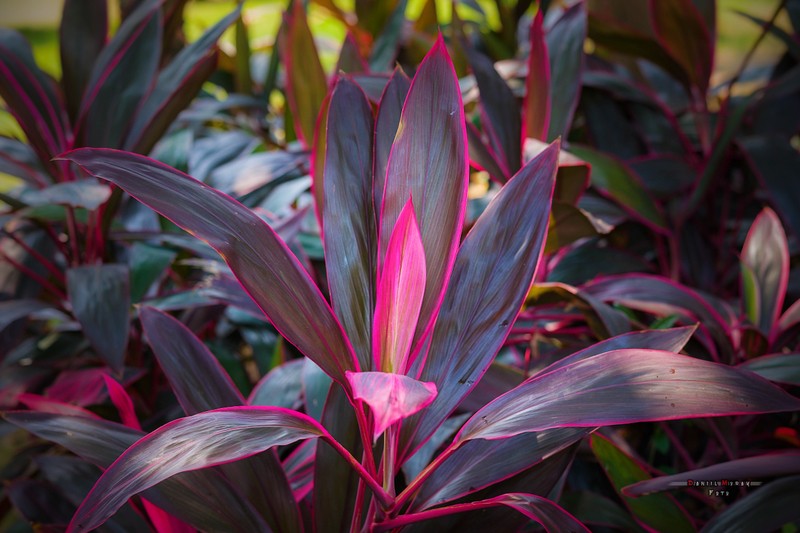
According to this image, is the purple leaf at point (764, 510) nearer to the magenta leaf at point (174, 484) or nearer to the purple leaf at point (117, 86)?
the magenta leaf at point (174, 484)

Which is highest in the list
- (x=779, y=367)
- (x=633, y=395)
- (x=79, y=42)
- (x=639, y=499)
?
(x=79, y=42)

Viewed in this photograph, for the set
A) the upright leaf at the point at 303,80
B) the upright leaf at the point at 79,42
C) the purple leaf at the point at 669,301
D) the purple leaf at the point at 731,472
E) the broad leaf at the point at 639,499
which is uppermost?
the upright leaf at the point at 79,42

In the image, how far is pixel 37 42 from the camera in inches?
173

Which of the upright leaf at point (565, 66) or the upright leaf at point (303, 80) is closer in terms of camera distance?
the upright leaf at point (565, 66)

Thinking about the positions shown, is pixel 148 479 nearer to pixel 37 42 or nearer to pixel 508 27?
pixel 508 27

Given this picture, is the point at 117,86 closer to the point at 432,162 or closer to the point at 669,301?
the point at 432,162

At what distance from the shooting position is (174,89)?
0.92 meters

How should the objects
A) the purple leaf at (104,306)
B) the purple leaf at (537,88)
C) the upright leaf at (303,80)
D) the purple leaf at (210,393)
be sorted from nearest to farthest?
the purple leaf at (210,393) < the purple leaf at (104,306) < the purple leaf at (537,88) < the upright leaf at (303,80)

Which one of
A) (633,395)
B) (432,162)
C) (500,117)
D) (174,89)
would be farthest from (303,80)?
(633,395)

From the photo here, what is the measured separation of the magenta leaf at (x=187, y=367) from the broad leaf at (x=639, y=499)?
36 cm

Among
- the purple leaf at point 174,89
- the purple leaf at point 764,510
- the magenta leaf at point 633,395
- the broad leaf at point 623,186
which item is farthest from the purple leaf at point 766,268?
the purple leaf at point 174,89

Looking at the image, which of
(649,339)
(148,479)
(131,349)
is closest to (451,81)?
(649,339)

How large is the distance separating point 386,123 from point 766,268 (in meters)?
0.54

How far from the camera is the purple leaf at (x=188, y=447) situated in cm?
45
